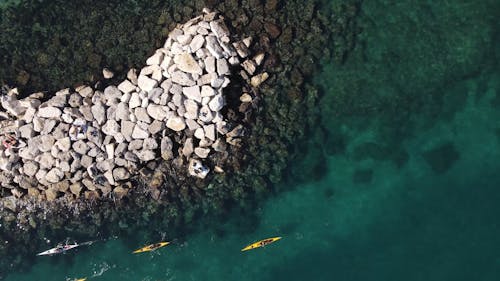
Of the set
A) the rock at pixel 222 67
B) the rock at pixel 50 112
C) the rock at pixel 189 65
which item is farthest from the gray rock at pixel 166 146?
the rock at pixel 50 112

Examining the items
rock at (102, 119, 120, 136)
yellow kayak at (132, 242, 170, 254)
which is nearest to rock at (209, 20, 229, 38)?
rock at (102, 119, 120, 136)

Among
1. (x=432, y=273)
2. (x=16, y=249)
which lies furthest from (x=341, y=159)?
(x=16, y=249)

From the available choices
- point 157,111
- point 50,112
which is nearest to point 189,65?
point 157,111

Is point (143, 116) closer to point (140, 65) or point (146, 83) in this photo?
point (146, 83)

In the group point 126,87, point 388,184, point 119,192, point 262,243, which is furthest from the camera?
point 126,87

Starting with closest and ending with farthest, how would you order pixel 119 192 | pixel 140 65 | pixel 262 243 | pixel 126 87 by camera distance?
pixel 119 192 → pixel 262 243 → pixel 126 87 → pixel 140 65

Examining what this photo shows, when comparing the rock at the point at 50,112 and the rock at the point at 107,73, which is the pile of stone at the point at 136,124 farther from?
the rock at the point at 107,73

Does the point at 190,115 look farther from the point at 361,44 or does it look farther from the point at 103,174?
the point at 361,44

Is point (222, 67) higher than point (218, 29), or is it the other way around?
point (218, 29)
